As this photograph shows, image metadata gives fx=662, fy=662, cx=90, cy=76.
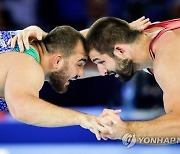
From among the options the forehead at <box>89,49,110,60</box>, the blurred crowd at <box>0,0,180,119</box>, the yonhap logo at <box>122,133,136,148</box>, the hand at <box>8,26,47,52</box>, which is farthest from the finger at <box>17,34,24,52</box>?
the blurred crowd at <box>0,0,180,119</box>

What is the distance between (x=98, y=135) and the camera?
134 inches

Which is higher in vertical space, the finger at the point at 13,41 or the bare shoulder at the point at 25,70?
the finger at the point at 13,41

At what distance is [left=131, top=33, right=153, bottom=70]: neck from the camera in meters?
3.98

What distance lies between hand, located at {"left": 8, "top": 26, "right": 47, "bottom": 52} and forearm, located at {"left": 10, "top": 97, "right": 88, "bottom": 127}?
0.50 metres

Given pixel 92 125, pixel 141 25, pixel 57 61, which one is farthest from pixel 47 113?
pixel 141 25

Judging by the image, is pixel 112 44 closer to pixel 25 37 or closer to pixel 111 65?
pixel 111 65

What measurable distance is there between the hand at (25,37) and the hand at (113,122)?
70cm

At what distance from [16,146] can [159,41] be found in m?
2.35

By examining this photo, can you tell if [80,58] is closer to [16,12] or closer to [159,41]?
[159,41]

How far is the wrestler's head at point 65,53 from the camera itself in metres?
3.97

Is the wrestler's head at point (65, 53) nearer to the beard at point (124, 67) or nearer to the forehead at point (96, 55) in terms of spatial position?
the forehead at point (96, 55)

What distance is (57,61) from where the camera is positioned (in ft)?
13.1

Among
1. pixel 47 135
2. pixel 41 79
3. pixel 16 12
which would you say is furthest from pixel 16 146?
pixel 41 79

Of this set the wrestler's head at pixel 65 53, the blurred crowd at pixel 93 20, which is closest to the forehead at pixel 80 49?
the wrestler's head at pixel 65 53
